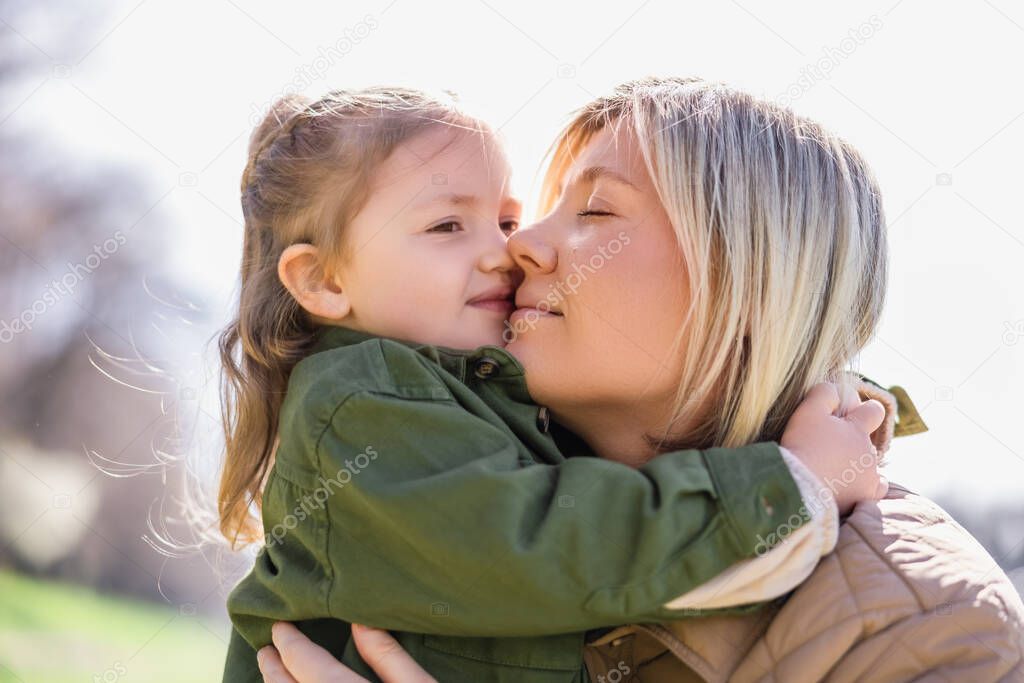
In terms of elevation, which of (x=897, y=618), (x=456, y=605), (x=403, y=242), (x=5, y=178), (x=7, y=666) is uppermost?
(x=897, y=618)

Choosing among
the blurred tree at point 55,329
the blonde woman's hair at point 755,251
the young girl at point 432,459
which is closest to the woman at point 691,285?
the blonde woman's hair at point 755,251

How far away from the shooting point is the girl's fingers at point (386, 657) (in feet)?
6.34

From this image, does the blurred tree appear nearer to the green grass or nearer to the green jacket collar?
the green grass

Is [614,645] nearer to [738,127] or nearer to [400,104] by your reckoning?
[738,127]

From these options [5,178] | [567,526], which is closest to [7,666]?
[5,178]

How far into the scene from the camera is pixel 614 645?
2043 mm

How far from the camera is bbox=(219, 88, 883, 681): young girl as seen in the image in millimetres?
1765

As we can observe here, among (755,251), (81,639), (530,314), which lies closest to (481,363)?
(530,314)

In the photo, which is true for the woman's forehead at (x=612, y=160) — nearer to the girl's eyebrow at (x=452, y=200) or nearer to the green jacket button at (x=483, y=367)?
the girl's eyebrow at (x=452, y=200)

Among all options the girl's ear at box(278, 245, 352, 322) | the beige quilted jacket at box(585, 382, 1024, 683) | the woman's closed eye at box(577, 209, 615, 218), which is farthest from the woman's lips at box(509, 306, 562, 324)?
the beige quilted jacket at box(585, 382, 1024, 683)

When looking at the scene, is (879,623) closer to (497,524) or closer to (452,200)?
(497,524)

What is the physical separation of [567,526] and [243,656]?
3.48ft

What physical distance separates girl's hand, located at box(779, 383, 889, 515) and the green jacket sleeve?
6.6 inches

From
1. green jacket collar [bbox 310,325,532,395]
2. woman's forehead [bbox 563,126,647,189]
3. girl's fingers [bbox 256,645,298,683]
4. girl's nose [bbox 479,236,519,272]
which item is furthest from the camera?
girl's nose [bbox 479,236,519,272]
